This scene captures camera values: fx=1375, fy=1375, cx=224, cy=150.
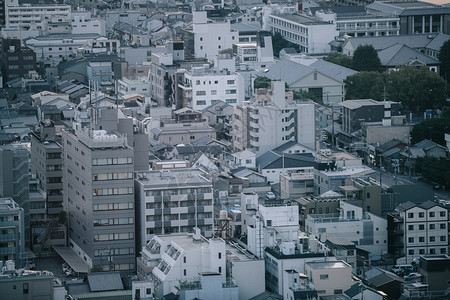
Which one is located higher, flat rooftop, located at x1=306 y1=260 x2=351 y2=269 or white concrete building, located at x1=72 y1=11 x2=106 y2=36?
white concrete building, located at x1=72 y1=11 x2=106 y2=36

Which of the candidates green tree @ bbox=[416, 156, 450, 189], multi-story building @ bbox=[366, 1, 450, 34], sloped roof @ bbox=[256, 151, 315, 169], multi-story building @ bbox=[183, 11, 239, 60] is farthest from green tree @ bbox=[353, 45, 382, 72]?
sloped roof @ bbox=[256, 151, 315, 169]

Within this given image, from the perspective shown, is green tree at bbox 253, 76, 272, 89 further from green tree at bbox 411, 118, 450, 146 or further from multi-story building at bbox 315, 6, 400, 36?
multi-story building at bbox 315, 6, 400, 36

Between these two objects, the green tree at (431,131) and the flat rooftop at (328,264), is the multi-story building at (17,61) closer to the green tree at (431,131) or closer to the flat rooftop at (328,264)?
the green tree at (431,131)

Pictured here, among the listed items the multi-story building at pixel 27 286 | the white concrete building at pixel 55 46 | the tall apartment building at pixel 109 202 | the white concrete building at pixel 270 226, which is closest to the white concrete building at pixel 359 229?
the white concrete building at pixel 270 226

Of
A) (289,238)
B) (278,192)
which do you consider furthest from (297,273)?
(278,192)

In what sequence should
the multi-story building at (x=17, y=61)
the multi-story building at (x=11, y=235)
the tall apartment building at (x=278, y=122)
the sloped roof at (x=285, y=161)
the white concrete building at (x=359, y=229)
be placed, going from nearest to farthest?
the multi-story building at (x=11, y=235) < the white concrete building at (x=359, y=229) < the sloped roof at (x=285, y=161) < the tall apartment building at (x=278, y=122) < the multi-story building at (x=17, y=61)

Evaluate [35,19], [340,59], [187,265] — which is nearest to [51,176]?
[187,265]

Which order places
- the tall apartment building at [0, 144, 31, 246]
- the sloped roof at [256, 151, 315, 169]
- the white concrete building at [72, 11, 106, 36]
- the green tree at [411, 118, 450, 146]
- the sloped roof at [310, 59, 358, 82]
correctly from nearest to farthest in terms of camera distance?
the tall apartment building at [0, 144, 31, 246], the sloped roof at [256, 151, 315, 169], the green tree at [411, 118, 450, 146], the sloped roof at [310, 59, 358, 82], the white concrete building at [72, 11, 106, 36]

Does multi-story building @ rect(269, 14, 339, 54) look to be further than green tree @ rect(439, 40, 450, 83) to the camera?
Yes
